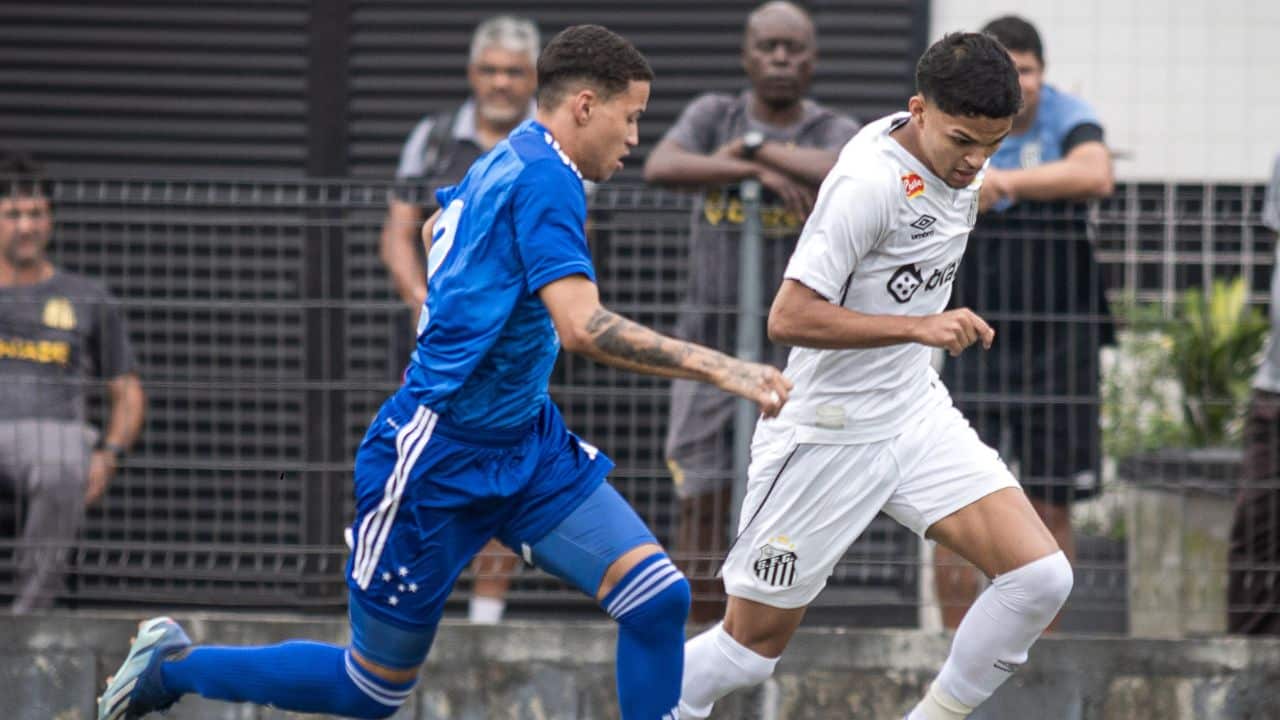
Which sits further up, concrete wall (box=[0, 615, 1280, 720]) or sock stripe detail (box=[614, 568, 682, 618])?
sock stripe detail (box=[614, 568, 682, 618])

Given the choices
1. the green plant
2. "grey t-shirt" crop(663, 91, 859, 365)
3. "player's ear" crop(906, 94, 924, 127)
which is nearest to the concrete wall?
the green plant

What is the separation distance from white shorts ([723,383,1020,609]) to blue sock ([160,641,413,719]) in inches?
44.8

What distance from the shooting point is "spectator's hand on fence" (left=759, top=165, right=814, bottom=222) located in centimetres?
650

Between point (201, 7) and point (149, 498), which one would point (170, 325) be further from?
point (201, 7)

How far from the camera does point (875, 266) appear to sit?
5164mm

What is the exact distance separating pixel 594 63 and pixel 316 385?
241 cm

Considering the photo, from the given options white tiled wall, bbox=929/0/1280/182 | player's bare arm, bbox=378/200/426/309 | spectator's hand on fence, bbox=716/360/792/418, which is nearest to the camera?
spectator's hand on fence, bbox=716/360/792/418

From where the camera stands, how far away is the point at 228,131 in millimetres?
9484

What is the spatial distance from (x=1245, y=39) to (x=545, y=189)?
19.8ft

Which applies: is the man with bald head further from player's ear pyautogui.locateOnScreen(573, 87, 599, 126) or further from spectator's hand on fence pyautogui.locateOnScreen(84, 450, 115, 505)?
spectator's hand on fence pyautogui.locateOnScreen(84, 450, 115, 505)

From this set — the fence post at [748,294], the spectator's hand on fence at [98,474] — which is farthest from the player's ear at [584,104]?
the spectator's hand on fence at [98,474]

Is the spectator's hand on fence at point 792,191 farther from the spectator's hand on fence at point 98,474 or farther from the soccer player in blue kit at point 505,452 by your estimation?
the spectator's hand on fence at point 98,474

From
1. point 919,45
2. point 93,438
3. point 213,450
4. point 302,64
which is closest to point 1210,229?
point 919,45

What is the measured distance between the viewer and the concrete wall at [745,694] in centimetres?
646
